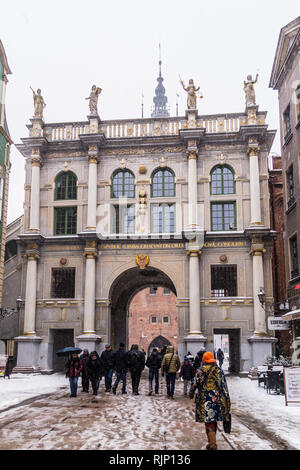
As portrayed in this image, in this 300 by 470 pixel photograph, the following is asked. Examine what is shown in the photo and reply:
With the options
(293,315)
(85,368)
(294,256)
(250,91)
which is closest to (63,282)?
(85,368)

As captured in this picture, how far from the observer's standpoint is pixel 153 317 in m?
58.0

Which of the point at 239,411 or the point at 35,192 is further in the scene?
the point at 35,192

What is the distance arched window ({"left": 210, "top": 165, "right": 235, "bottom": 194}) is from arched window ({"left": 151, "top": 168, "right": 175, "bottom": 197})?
2.27 m

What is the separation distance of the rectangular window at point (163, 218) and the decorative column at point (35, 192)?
21.5ft

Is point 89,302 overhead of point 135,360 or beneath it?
overhead

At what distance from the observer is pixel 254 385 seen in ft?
73.5

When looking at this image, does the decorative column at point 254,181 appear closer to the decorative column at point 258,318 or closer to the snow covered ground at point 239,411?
the decorative column at point 258,318

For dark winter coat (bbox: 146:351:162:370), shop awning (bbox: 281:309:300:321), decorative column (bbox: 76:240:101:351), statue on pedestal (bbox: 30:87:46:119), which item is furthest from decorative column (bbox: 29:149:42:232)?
shop awning (bbox: 281:309:300:321)

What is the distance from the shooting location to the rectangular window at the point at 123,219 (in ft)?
97.1

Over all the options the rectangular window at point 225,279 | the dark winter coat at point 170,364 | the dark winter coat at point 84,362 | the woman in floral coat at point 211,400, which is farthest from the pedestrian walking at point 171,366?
the rectangular window at point 225,279

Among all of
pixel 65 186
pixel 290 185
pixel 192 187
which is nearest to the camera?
pixel 290 185

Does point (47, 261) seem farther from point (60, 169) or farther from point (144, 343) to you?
point (144, 343)

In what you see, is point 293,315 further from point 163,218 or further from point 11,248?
point 11,248

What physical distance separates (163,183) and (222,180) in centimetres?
334
